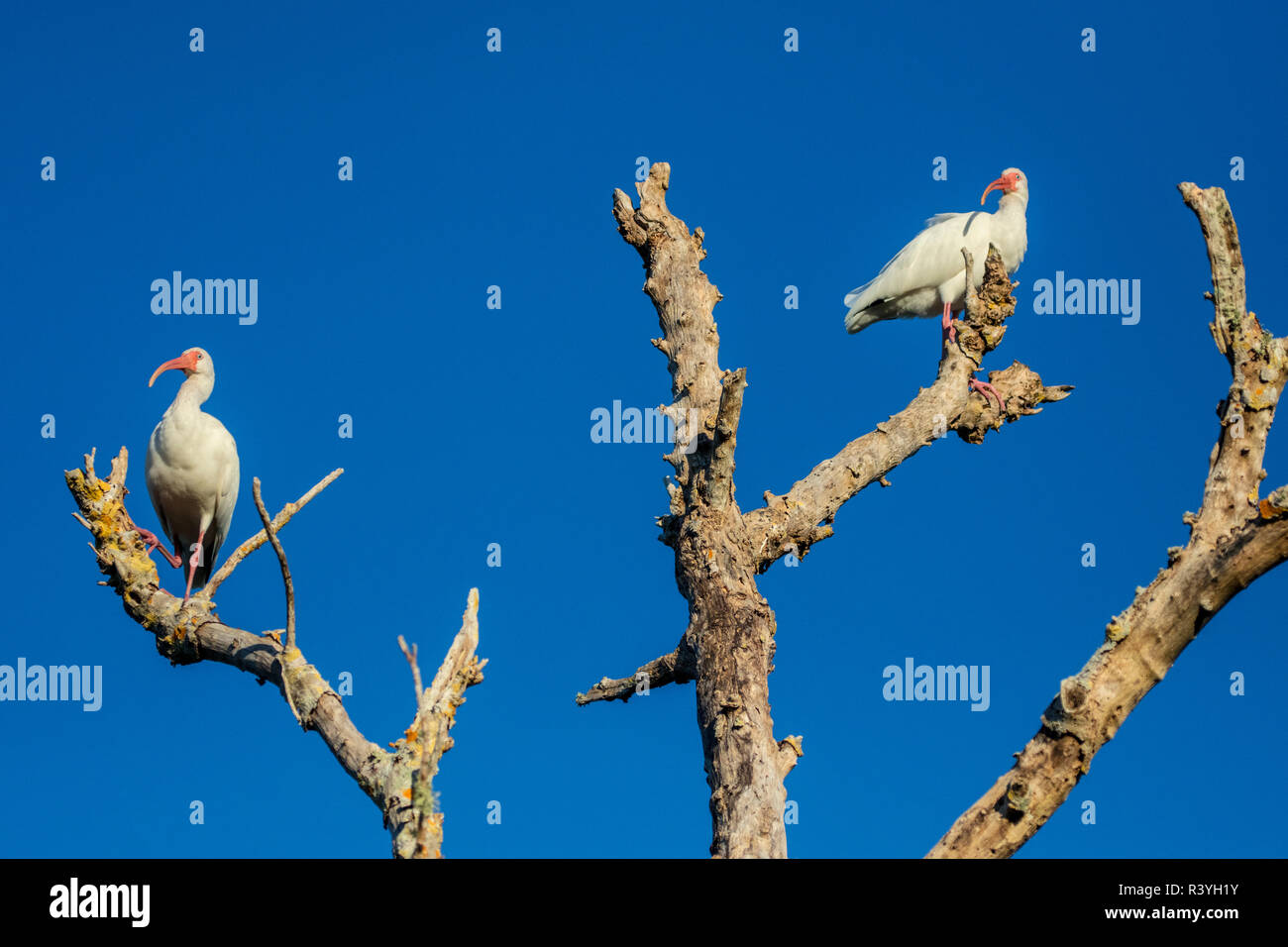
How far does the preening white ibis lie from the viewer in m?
8.73

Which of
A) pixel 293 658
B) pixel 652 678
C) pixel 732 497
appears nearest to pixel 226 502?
pixel 293 658

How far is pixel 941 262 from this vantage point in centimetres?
991

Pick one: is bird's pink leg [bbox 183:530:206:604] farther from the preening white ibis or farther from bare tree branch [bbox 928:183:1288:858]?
bare tree branch [bbox 928:183:1288:858]

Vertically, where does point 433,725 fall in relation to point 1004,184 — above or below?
below

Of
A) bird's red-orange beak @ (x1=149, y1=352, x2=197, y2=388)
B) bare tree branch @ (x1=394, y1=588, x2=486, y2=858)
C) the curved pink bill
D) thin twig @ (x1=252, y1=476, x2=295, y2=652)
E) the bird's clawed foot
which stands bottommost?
bare tree branch @ (x1=394, y1=588, x2=486, y2=858)

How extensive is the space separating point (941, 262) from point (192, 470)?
6.49m

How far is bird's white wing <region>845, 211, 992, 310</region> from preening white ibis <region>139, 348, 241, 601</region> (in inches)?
221

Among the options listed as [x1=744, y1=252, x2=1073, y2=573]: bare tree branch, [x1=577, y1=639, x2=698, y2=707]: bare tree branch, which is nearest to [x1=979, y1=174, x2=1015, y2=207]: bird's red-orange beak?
[x1=744, y1=252, x2=1073, y2=573]: bare tree branch

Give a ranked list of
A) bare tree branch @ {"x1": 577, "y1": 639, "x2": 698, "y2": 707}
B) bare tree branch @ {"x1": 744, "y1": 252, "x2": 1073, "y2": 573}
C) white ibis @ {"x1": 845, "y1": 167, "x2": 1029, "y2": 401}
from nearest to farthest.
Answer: bare tree branch @ {"x1": 577, "y1": 639, "x2": 698, "y2": 707}, bare tree branch @ {"x1": 744, "y1": 252, "x2": 1073, "y2": 573}, white ibis @ {"x1": 845, "y1": 167, "x2": 1029, "y2": 401}

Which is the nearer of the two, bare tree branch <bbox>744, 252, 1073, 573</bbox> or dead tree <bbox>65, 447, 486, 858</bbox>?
dead tree <bbox>65, 447, 486, 858</bbox>

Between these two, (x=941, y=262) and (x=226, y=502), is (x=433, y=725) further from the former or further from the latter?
(x=941, y=262)

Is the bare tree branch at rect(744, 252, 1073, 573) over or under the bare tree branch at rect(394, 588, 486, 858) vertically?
over
